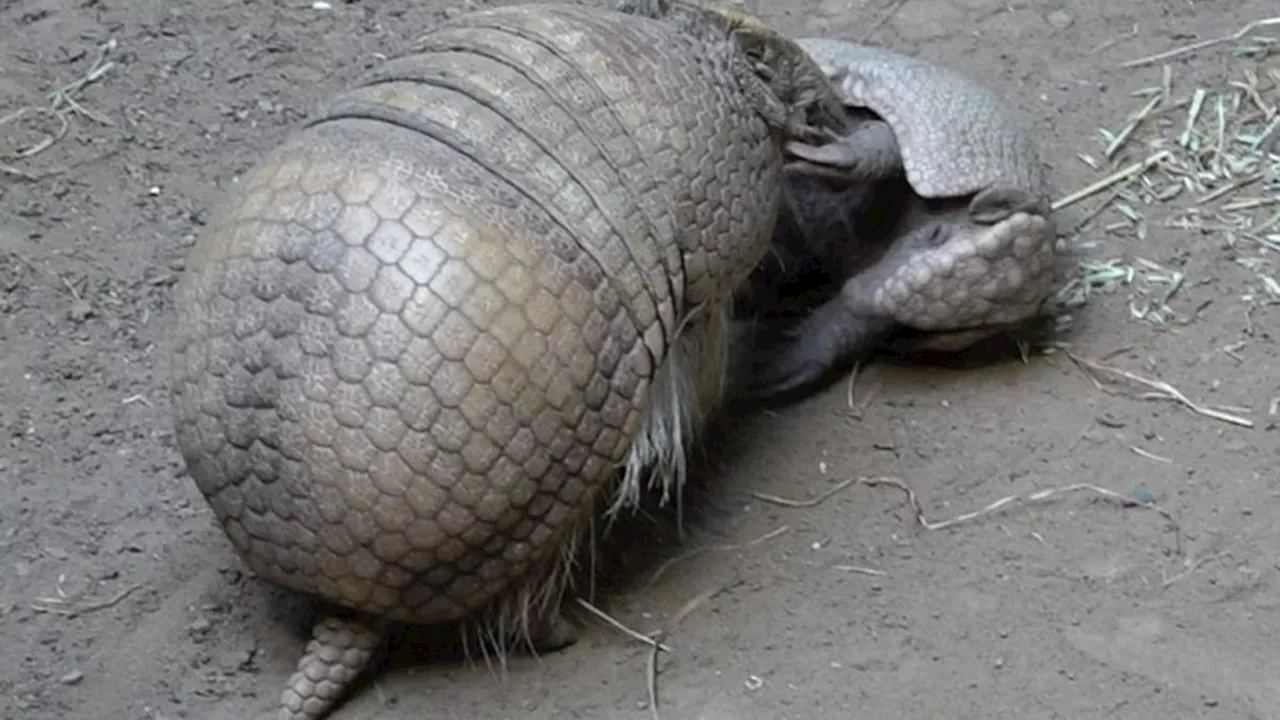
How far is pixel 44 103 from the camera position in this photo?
5824 mm

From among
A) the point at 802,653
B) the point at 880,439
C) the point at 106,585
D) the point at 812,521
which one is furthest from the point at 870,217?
the point at 106,585

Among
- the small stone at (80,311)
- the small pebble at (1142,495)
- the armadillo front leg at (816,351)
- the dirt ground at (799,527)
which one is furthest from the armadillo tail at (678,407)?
the small stone at (80,311)

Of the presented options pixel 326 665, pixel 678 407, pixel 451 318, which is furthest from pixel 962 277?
pixel 326 665

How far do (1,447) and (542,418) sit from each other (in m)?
1.67

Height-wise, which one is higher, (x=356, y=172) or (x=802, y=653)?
(x=356, y=172)

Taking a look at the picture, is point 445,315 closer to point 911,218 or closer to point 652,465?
point 652,465

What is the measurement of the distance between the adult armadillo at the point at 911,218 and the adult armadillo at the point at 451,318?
734 millimetres

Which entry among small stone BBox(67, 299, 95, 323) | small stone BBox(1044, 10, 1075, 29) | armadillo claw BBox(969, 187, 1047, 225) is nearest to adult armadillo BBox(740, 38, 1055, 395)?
armadillo claw BBox(969, 187, 1047, 225)

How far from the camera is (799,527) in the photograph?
4.41 metres

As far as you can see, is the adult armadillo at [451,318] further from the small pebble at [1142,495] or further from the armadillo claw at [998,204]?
the small pebble at [1142,495]

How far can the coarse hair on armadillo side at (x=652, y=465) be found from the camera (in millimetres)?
3984

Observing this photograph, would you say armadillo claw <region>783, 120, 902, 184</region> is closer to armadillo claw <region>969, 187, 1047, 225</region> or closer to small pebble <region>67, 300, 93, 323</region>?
armadillo claw <region>969, 187, 1047, 225</region>

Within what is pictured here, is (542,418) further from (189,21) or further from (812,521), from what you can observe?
(189,21)

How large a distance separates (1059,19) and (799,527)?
235 cm
